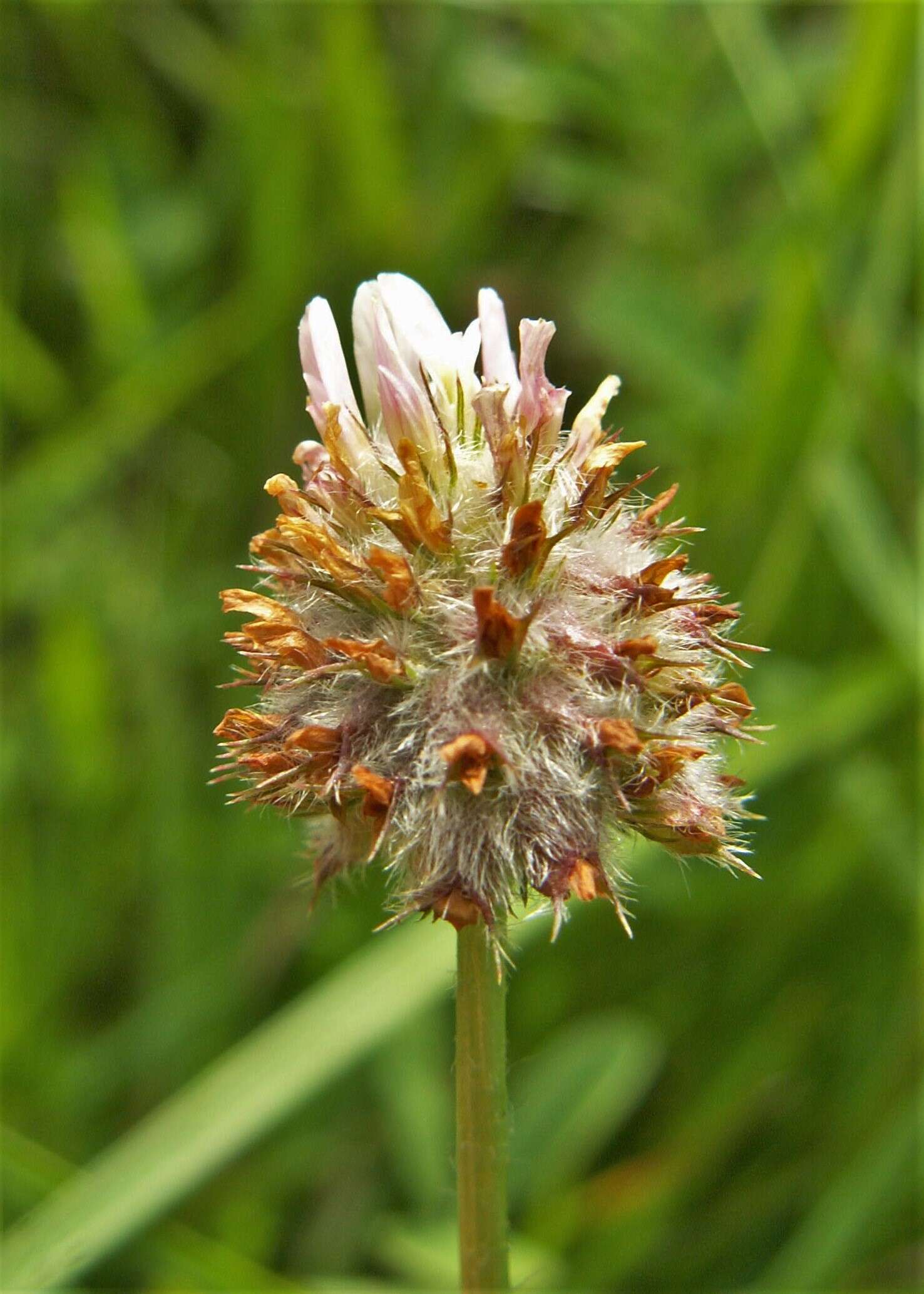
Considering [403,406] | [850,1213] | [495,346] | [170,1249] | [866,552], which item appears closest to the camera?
[403,406]

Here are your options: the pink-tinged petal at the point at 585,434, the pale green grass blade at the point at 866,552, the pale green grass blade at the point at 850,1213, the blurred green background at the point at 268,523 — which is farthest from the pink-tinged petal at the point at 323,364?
the pale green grass blade at the point at 850,1213

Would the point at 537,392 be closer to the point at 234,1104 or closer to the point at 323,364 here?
the point at 323,364

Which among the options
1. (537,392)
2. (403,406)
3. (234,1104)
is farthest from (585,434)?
(234,1104)

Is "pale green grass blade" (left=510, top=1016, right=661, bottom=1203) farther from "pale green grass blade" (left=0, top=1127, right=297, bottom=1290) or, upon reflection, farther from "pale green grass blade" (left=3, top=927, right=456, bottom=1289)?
"pale green grass blade" (left=0, top=1127, right=297, bottom=1290)

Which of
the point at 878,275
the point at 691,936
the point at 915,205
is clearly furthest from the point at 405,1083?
the point at 915,205

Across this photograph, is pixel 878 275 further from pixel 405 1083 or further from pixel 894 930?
pixel 405 1083

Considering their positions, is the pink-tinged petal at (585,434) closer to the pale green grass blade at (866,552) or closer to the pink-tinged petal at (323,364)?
the pink-tinged petal at (323,364)
